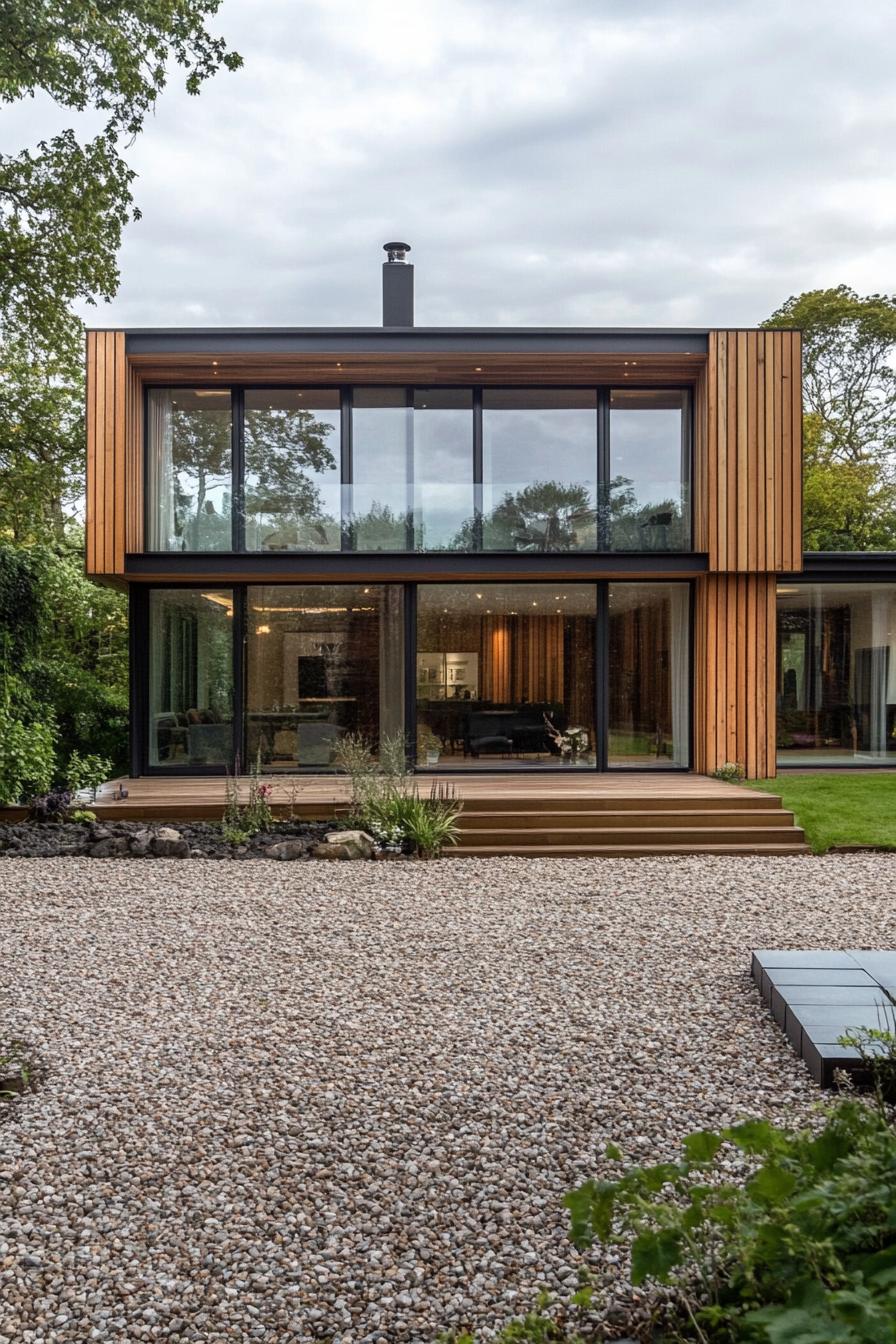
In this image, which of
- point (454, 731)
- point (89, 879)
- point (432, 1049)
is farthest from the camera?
point (454, 731)

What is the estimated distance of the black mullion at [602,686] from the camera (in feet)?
37.8

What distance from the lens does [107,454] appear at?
35.5ft

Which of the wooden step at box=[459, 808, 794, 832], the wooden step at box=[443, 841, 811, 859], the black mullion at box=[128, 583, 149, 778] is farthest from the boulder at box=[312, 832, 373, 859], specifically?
the black mullion at box=[128, 583, 149, 778]

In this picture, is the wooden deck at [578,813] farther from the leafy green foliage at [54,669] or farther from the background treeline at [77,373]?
the background treeline at [77,373]

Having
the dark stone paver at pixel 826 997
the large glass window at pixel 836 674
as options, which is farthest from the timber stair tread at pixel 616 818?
the large glass window at pixel 836 674

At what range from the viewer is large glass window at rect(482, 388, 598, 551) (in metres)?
11.2

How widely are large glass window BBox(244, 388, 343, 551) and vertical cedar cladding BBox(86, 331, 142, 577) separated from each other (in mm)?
1515

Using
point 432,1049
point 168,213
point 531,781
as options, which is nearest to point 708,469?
point 531,781

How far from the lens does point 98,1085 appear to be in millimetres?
3365

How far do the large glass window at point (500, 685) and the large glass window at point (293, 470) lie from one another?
1.65 metres

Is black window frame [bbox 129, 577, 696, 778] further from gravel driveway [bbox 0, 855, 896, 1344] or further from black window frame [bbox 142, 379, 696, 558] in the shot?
gravel driveway [bbox 0, 855, 896, 1344]

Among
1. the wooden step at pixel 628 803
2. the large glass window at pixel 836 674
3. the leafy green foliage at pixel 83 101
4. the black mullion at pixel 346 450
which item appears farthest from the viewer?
the large glass window at pixel 836 674

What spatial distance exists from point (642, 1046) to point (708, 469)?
8.65 metres

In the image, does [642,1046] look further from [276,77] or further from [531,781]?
[276,77]
